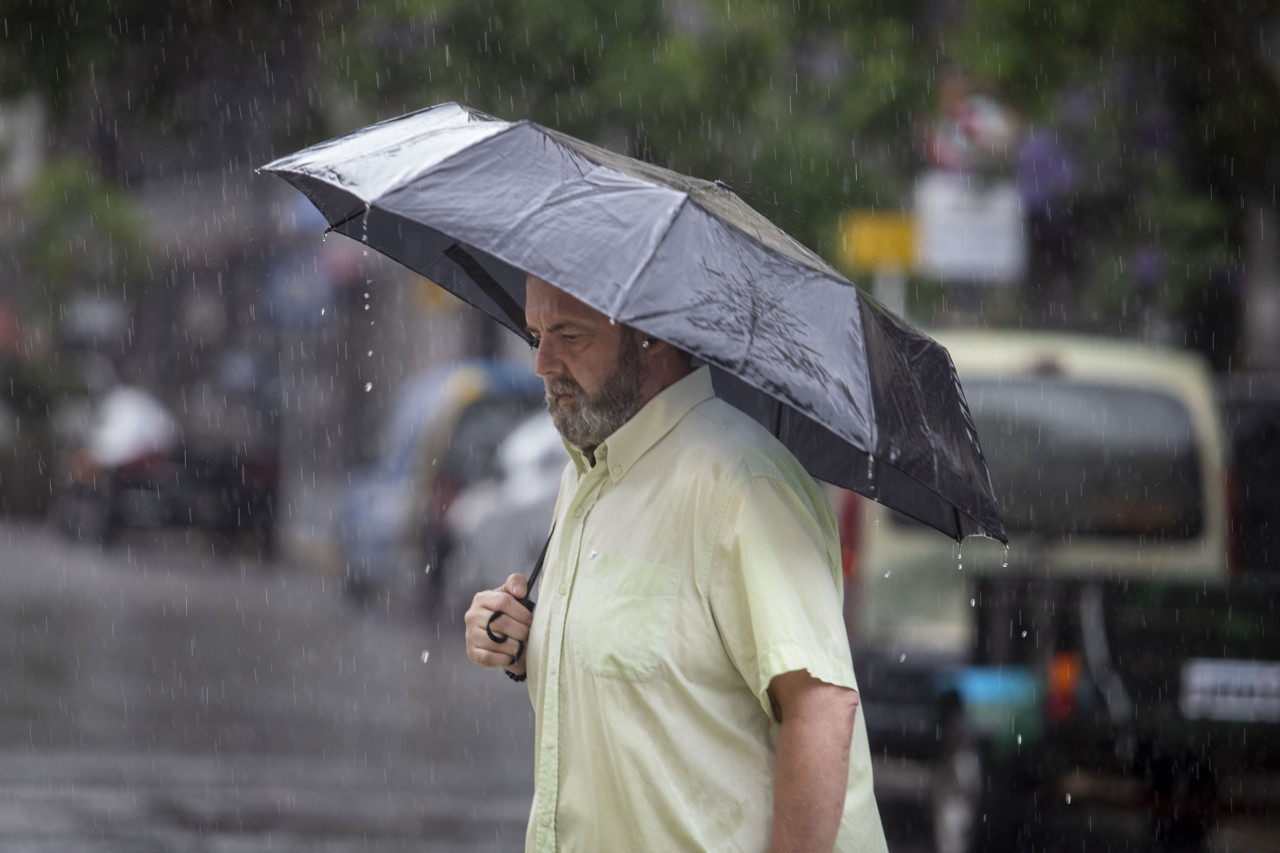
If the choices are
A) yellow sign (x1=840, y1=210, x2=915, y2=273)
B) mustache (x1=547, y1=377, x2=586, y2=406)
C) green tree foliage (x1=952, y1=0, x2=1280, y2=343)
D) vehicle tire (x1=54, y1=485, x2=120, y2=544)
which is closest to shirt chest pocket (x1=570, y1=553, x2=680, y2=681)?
mustache (x1=547, y1=377, x2=586, y2=406)

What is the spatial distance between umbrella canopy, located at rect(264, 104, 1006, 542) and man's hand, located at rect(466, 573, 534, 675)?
0.57 m

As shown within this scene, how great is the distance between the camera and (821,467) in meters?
3.38

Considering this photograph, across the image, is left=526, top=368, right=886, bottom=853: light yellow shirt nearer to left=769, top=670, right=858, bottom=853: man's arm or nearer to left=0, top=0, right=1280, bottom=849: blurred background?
left=769, top=670, right=858, bottom=853: man's arm

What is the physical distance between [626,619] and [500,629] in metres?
0.36

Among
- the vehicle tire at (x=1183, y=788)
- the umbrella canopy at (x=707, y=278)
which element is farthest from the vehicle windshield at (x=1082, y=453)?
the umbrella canopy at (x=707, y=278)

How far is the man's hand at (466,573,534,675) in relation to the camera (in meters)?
3.11

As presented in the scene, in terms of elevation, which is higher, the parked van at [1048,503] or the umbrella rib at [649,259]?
the umbrella rib at [649,259]

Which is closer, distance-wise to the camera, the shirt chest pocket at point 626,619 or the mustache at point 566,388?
the shirt chest pocket at point 626,619

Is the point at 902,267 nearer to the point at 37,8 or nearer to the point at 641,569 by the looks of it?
the point at 37,8

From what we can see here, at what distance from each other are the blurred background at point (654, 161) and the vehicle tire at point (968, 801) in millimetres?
2940

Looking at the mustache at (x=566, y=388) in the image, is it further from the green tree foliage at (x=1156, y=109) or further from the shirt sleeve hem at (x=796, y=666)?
the green tree foliage at (x=1156, y=109)

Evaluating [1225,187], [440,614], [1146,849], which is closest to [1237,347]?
[1225,187]

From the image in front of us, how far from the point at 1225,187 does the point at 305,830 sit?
8.82 meters

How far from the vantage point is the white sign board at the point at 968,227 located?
1446 centimetres
